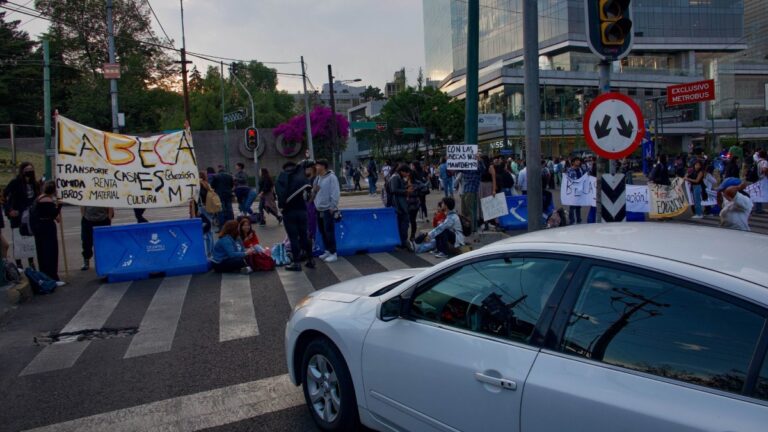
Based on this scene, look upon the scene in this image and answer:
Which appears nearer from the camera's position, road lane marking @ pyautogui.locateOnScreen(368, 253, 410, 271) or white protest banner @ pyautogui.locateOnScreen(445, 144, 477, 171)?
road lane marking @ pyautogui.locateOnScreen(368, 253, 410, 271)

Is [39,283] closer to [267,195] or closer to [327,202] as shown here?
[327,202]

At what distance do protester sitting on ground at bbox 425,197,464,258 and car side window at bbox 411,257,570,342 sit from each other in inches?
285

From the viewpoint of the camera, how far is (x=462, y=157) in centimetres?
1170

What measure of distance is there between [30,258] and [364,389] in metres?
8.48

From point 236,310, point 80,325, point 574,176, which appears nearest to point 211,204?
point 236,310

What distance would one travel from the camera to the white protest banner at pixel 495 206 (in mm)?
12219

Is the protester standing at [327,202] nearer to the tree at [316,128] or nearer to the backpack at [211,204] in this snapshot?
the backpack at [211,204]

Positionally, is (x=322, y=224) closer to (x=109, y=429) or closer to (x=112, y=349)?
(x=112, y=349)

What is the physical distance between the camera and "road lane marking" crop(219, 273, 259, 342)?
252 inches

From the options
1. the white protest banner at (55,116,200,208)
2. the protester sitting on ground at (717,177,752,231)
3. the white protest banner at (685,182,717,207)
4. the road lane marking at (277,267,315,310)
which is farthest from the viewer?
the white protest banner at (685,182,717,207)

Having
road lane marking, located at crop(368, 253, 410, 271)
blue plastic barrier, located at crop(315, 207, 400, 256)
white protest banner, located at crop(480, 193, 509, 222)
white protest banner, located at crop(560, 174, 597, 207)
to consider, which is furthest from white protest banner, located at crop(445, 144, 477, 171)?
white protest banner, located at crop(560, 174, 597, 207)

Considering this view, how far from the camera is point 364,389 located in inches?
139

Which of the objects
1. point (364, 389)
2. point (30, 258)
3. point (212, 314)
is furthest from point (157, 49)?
point (364, 389)

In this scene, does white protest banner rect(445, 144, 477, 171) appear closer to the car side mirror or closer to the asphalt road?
the asphalt road
